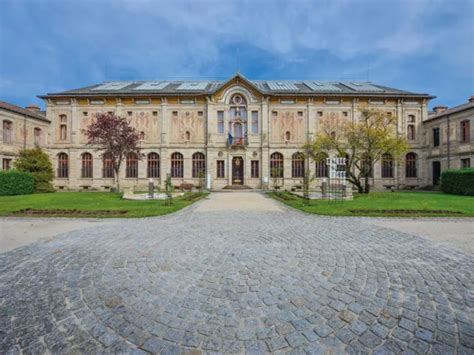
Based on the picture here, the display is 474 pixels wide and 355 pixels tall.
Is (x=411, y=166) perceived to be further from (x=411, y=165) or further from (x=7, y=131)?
(x=7, y=131)

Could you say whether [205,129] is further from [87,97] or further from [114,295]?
[114,295]

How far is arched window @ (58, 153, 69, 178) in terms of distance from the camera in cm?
2841

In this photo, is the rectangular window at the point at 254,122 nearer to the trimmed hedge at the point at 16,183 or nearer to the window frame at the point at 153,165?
the window frame at the point at 153,165

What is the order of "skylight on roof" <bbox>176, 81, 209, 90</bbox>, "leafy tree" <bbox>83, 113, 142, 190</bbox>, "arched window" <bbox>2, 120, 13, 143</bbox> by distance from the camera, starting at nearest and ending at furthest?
1. "leafy tree" <bbox>83, 113, 142, 190</bbox>
2. "arched window" <bbox>2, 120, 13, 143</bbox>
3. "skylight on roof" <bbox>176, 81, 209, 90</bbox>

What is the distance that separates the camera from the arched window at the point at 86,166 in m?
28.4

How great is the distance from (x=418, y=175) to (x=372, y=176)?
5.82 metres

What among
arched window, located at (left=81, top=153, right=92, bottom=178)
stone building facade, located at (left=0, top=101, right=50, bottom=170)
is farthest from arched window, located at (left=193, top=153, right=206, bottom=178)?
stone building facade, located at (left=0, top=101, right=50, bottom=170)

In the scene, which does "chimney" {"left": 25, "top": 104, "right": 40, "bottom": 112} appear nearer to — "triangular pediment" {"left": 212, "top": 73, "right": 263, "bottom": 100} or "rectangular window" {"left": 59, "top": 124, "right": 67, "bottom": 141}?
"rectangular window" {"left": 59, "top": 124, "right": 67, "bottom": 141}

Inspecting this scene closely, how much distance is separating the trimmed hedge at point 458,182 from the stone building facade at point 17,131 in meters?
44.5

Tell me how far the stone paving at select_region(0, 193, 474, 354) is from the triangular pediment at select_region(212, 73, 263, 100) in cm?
2515

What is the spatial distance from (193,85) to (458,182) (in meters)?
33.2

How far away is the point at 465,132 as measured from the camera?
24172 millimetres

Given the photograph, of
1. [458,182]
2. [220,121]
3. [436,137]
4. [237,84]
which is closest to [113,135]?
[220,121]

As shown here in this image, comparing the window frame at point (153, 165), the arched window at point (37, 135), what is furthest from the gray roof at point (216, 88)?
the window frame at point (153, 165)
